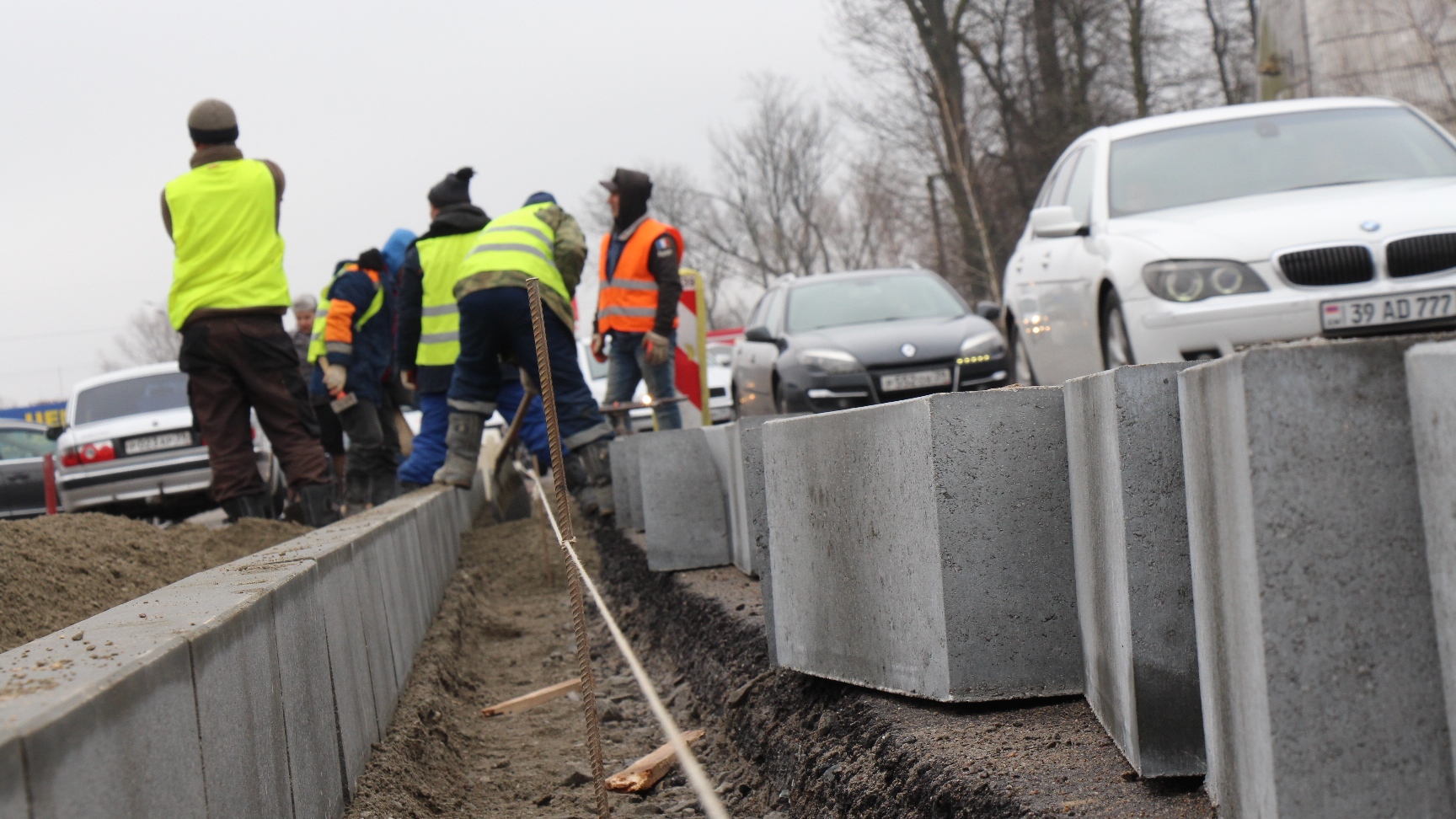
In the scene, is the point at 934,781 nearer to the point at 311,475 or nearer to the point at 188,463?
the point at 311,475

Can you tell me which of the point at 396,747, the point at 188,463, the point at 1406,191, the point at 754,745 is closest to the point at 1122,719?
the point at 754,745

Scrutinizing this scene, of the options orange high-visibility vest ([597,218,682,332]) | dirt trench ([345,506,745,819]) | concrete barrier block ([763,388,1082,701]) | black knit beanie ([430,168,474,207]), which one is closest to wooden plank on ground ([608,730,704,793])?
dirt trench ([345,506,745,819])

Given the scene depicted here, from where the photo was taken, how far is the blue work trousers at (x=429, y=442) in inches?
→ 357

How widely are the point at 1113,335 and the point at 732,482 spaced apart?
2132 millimetres

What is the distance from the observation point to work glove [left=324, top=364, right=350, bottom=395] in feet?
32.8

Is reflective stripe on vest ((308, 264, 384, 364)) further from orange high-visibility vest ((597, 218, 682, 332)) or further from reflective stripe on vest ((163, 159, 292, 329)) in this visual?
reflective stripe on vest ((163, 159, 292, 329))

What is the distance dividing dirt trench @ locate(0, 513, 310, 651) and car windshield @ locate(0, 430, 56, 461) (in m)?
11.7

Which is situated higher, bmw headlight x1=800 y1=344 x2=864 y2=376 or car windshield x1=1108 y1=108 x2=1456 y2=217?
car windshield x1=1108 y1=108 x2=1456 y2=217

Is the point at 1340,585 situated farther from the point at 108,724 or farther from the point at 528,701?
the point at 528,701

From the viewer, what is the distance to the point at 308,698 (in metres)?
2.94

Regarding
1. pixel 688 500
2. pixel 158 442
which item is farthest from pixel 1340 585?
pixel 158 442

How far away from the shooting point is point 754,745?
13.4ft

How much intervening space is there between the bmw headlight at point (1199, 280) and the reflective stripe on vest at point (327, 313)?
244 inches

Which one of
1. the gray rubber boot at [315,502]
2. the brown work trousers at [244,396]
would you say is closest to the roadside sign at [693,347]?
the gray rubber boot at [315,502]
